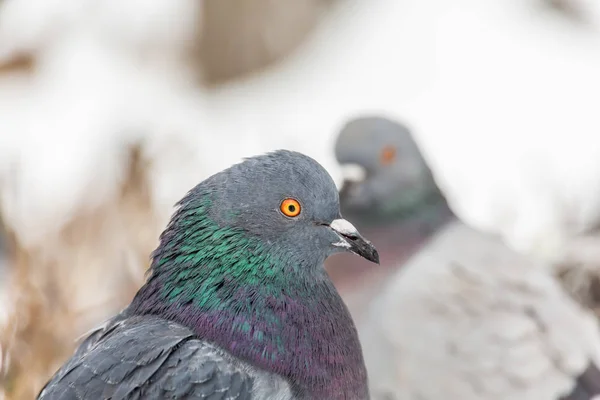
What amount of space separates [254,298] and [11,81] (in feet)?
30.2

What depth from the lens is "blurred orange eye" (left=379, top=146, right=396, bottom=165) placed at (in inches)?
209

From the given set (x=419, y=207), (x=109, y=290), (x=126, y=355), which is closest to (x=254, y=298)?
(x=126, y=355)

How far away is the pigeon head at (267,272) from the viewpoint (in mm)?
2977

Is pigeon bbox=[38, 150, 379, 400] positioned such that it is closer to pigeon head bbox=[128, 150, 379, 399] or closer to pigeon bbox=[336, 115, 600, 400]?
pigeon head bbox=[128, 150, 379, 399]

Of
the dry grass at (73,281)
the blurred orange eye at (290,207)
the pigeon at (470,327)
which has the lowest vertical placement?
the pigeon at (470,327)

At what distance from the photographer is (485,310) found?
456 centimetres

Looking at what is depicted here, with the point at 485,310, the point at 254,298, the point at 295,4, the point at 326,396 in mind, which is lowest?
the point at 485,310

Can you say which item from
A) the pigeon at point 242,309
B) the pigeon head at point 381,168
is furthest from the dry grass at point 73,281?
the pigeon head at point 381,168

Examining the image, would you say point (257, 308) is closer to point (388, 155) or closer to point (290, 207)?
point (290, 207)

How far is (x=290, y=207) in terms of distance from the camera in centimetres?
321

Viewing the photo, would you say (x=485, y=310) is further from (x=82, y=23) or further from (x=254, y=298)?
(x=82, y=23)

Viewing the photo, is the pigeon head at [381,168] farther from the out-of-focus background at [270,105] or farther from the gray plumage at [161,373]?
the gray plumage at [161,373]

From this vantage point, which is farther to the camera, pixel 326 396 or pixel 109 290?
pixel 109 290

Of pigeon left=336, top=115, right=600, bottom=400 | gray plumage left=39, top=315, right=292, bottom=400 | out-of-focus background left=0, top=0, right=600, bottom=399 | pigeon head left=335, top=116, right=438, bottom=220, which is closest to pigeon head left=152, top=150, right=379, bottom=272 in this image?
gray plumage left=39, top=315, right=292, bottom=400
